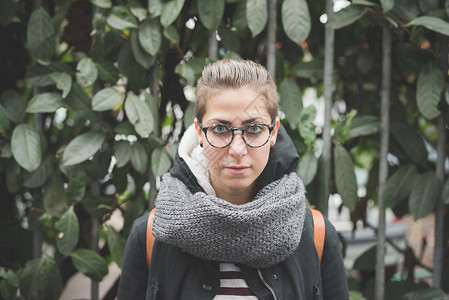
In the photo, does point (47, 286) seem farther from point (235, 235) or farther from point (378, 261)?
point (378, 261)

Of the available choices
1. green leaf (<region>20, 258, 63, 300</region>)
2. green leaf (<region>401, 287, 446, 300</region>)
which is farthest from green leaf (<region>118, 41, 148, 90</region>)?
green leaf (<region>401, 287, 446, 300</region>)

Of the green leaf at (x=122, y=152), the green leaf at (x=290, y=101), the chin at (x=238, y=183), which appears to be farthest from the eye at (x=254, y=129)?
the green leaf at (x=122, y=152)

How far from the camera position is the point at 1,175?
1989mm

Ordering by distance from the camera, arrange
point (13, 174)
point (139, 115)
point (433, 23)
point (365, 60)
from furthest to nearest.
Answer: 1. point (365, 60)
2. point (13, 174)
3. point (139, 115)
4. point (433, 23)

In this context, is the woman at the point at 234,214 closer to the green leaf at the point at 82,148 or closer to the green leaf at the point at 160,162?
the green leaf at the point at 160,162

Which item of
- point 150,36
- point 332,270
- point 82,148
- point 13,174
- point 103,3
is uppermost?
point 103,3

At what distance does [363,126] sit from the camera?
177 cm

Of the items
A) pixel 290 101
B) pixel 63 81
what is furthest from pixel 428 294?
pixel 63 81

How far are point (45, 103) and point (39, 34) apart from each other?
0.87ft

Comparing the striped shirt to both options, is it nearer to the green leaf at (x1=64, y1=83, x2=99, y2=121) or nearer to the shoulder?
the shoulder

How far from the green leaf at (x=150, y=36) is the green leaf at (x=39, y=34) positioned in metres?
0.37

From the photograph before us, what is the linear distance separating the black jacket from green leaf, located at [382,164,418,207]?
0.58 m

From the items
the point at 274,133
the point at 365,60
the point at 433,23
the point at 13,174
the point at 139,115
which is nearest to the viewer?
the point at 274,133

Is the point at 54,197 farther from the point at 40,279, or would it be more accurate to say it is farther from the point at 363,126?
the point at 363,126
